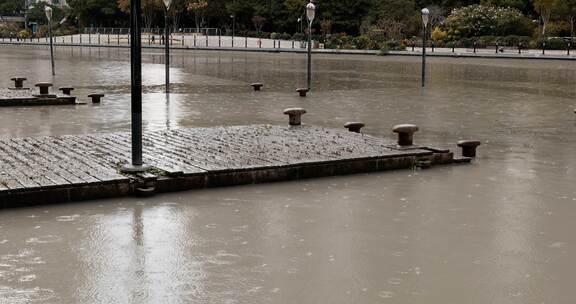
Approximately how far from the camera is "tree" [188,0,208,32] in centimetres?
10206

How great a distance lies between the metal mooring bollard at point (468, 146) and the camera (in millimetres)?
13305

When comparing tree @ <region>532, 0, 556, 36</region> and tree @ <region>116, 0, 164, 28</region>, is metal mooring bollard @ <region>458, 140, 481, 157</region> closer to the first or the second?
tree @ <region>532, 0, 556, 36</region>

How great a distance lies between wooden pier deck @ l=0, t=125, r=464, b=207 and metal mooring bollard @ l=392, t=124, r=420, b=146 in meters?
0.20

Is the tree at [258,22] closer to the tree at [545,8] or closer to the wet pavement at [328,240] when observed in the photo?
the tree at [545,8]

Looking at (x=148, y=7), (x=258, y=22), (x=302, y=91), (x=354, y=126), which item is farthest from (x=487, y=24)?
(x=354, y=126)

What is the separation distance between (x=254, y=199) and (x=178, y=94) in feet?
51.1

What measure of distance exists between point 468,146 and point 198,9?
96559 mm

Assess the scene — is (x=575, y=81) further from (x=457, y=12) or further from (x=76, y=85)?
(x=457, y=12)

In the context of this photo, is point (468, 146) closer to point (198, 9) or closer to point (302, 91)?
point (302, 91)

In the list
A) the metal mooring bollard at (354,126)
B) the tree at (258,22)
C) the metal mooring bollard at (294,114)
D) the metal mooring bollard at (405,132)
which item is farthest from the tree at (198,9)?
the metal mooring bollard at (405,132)

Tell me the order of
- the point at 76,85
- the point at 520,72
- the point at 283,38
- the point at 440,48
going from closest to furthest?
1. the point at 76,85
2. the point at 520,72
3. the point at 440,48
4. the point at 283,38

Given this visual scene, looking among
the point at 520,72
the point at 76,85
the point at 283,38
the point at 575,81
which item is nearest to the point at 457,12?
the point at 283,38

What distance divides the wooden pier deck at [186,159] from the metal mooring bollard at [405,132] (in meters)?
0.20

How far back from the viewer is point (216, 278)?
22.7 feet
